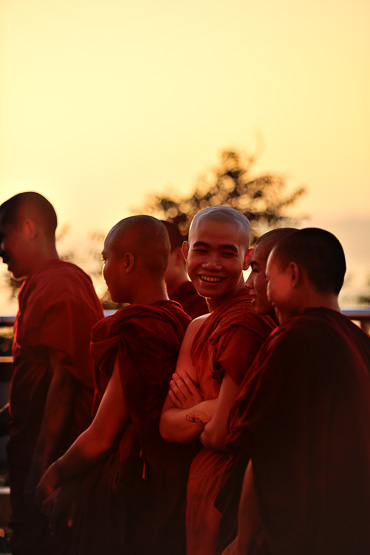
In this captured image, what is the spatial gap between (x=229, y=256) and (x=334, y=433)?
79cm

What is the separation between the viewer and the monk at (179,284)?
4250mm

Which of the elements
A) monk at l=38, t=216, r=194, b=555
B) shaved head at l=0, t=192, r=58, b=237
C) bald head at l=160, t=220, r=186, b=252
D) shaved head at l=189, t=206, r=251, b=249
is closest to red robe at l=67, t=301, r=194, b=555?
monk at l=38, t=216, r=194, b=555

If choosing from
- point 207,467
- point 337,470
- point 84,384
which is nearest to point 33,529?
point 84,384

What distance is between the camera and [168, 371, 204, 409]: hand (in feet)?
8.70

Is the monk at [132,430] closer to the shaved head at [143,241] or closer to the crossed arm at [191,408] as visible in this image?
the shaved head at [143,241]

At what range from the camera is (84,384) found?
3896 mm

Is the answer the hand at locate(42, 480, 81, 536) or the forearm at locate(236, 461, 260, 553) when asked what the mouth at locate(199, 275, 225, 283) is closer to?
the forearm at locate(236, 461, 260, 553)

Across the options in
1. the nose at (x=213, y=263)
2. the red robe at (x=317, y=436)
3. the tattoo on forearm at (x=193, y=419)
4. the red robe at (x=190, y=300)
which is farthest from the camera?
the red robe at (x=190, y=300)

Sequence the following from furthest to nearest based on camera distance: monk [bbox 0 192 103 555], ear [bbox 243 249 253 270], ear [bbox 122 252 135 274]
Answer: monk [bbox 0 192 103 555]
ear [bbox 122 252 135 274]
ear [bbox 243 249 253 270]

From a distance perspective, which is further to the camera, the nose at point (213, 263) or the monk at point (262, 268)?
the nose at point (213, 263)

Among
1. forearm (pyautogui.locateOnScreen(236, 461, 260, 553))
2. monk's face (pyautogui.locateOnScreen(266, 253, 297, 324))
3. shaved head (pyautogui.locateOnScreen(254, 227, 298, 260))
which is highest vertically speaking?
shaved head (pyautogui.locateOnScreen(254, 227, 298, 260))

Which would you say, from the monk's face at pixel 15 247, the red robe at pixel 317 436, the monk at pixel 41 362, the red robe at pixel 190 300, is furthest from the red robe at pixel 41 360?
the red robe at pixel 317 436

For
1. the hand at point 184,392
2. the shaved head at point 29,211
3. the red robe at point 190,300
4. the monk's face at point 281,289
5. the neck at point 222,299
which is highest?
the shaved head at point 29,211

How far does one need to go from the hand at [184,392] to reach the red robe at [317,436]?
0.43m
